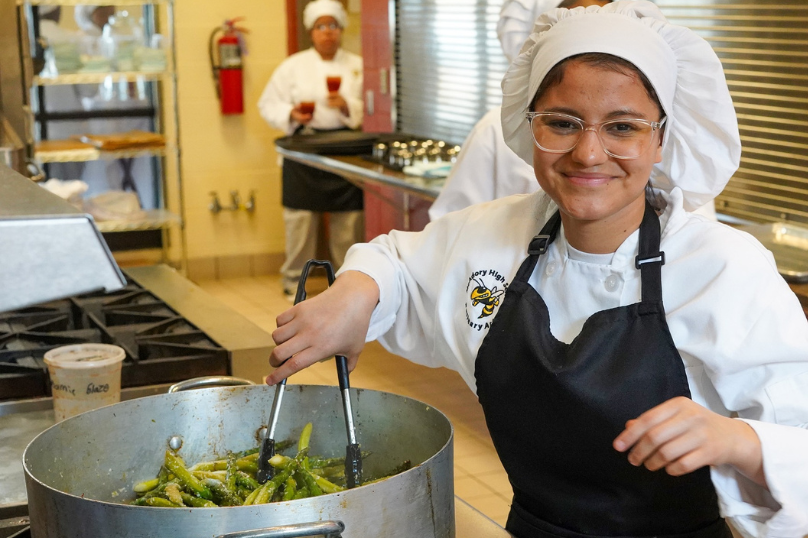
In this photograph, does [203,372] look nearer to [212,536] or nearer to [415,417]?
[415,417]

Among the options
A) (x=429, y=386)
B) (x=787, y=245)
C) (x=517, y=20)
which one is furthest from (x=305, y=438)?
(x=429, y=386)

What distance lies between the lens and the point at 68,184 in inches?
223

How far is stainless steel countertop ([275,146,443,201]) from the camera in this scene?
4430 millimetres

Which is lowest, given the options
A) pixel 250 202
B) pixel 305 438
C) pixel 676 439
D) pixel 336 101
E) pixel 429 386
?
pixel 429 386

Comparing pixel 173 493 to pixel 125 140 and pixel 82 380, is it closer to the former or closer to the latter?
pixel 82 380

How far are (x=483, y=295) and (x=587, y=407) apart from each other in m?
0.29

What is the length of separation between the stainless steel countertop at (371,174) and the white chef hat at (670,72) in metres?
2.73

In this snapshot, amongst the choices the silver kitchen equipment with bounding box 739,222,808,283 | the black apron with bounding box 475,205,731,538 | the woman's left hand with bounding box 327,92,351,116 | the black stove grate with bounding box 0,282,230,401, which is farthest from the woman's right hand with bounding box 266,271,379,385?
the woman's left hand with bounding box 327,92,351,116

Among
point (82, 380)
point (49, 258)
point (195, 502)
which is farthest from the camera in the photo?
point (82, 380)

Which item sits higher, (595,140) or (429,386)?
(595,140)

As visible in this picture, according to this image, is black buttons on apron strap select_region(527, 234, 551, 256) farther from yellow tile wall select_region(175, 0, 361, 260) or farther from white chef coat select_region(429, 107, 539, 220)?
yellow tile wall select_region(175, 0, 361, 260)

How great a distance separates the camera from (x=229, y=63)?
6.92 meters

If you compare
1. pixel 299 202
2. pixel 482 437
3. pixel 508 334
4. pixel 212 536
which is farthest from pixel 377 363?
pixel 212 536

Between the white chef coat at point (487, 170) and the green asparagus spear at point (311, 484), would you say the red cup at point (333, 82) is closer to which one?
the white chef coat at point (487, 170)
